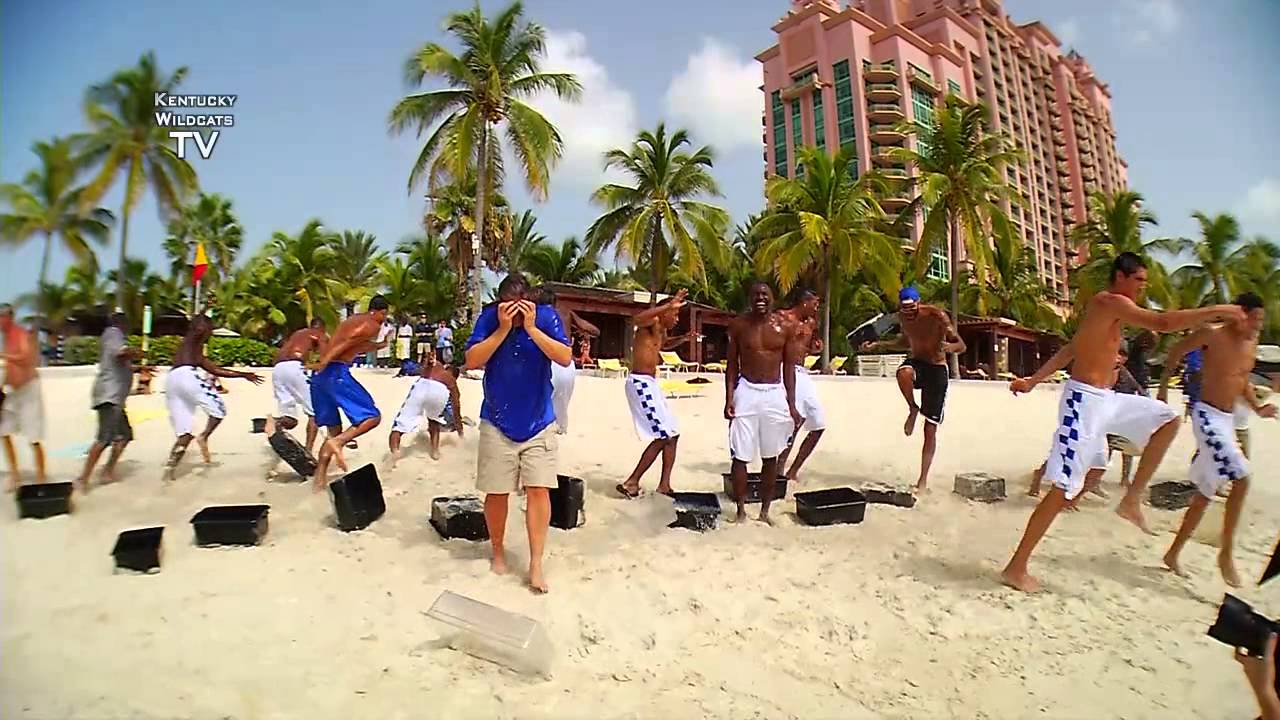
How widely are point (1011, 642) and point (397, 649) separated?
8.69 feet

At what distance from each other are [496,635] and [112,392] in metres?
4.87

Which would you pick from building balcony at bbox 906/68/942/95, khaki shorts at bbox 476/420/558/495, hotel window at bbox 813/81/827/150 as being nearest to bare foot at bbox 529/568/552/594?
khaki shorts at bbox 476/420/558/495

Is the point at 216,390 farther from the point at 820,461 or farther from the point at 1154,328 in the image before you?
the point at 1154,328

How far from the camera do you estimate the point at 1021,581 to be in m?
3.54

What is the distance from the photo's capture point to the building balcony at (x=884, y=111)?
155 ft

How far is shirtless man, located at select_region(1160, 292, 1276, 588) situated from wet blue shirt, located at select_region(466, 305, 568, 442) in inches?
141

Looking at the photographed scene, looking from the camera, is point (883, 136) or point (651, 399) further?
point (883, 136)

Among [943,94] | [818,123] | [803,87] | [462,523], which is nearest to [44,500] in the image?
[462,523]

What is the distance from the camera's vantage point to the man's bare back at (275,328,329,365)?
714 cm

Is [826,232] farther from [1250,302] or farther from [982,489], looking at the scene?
[1250,302]

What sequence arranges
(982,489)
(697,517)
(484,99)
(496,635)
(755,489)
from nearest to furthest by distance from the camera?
(496,635)
(697,517)
(755,489)
(982,489)
(484,99)

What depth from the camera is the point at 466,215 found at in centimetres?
2675

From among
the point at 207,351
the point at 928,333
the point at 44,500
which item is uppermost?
the point at 207,351

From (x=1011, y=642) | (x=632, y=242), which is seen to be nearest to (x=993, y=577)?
(x=1011, y=642)
